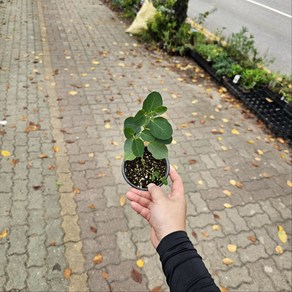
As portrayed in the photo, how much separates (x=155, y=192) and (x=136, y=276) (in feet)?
4.04

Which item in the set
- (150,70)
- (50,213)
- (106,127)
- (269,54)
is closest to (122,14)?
(150,70)

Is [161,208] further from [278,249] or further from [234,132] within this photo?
[234,132]

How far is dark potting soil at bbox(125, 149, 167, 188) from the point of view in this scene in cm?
210

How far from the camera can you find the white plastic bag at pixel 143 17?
23.8ft

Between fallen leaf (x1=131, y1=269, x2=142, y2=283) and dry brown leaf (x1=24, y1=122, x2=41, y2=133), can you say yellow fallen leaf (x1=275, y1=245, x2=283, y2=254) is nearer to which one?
fallen leaf (x1=131, y1=269, x2=142, y2=283)

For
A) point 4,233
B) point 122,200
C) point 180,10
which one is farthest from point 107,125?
point 180,10

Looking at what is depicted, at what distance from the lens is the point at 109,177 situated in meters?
3.60

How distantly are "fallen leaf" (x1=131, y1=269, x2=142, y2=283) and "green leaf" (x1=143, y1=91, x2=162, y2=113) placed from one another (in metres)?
1.70

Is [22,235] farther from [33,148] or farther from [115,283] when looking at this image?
[33,148]

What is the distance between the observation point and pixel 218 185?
3.73 meters

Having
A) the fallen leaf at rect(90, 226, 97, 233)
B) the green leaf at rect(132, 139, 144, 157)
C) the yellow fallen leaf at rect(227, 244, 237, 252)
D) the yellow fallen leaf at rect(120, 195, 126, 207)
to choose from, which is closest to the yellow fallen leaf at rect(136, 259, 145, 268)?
the fallen leaf at rect(90, 226, 97, 233)

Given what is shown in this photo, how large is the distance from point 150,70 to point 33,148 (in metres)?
3.34

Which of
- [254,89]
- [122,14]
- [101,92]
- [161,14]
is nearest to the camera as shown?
[101,92]

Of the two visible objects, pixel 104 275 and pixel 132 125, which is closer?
pixel 132 125
